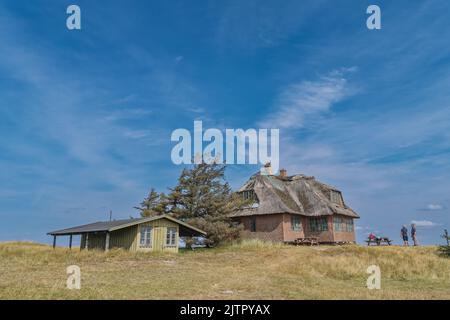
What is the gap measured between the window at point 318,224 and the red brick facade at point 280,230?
216mm

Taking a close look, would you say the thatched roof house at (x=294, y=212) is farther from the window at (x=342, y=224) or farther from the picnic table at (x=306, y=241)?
the picnic table at (x=306, y=241)

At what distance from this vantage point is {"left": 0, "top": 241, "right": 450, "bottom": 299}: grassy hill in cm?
1230

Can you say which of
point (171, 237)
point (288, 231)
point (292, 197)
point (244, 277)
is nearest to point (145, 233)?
point (171, 237)

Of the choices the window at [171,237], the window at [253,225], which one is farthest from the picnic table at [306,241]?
the window at [171,237]

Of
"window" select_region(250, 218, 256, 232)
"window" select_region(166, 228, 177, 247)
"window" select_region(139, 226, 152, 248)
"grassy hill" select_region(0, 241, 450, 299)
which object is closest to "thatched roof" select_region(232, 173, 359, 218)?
"window" select_region(250, 218, 256, 232)

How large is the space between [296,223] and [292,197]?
146 inches

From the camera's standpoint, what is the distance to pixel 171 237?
3328cm

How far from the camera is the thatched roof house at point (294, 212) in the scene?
3819cm

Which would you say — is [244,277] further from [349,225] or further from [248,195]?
[349,225]

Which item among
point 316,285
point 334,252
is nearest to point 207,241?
point 334,252

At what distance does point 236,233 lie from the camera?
123 feet

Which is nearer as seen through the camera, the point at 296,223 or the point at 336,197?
the point at 296,223
